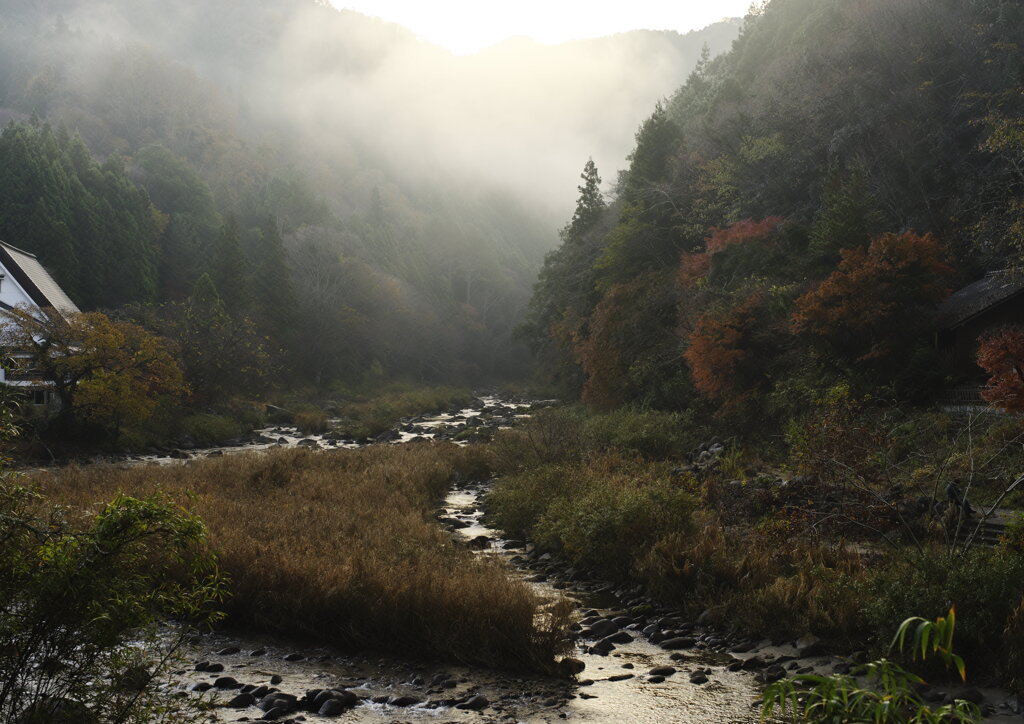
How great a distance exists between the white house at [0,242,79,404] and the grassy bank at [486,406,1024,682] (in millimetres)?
19540

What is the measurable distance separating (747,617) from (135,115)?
101581 mm

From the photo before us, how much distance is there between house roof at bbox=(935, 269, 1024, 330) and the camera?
1931 cm

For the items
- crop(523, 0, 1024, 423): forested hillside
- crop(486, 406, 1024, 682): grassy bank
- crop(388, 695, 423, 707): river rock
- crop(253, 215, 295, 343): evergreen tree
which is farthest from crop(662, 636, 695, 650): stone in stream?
crop(253, 215, 295, 343): evergreen tree

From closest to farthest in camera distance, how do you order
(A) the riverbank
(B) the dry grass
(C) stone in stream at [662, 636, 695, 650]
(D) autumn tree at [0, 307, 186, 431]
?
1. (A) the riverbank
2. (B) the dry grass
3. (C) stone in stream at [662, 636, 695, 650]
4. (D) autumn tree at [0, 307, 186, 431]

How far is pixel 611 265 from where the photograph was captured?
3766 centimetres

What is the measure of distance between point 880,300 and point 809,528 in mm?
11038

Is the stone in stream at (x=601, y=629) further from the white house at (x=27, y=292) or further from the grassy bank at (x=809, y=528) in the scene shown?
the white house at (x=27, y=292)

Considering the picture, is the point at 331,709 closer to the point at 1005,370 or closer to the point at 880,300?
the point at 1005,370

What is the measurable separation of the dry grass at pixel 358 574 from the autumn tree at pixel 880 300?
1243 cm

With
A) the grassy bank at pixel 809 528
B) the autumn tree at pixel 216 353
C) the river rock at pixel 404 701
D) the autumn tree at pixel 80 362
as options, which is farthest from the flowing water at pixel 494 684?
the autumn tree at pixel 216 353

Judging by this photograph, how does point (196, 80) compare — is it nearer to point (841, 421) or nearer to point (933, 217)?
point (933, 217)

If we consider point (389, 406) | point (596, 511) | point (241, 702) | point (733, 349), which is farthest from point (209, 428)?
point (241, 702)

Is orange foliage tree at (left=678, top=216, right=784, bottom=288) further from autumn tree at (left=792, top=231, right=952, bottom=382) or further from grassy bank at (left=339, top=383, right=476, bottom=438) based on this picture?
grassy bank at (left=339, top=383, right=476, bottom=438)

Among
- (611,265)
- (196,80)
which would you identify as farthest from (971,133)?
(196,80)
